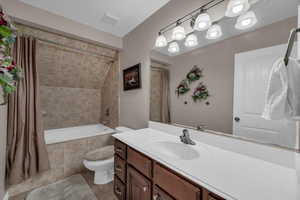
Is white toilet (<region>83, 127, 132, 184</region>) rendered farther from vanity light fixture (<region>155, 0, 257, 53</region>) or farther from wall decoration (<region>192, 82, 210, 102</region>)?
vanity light fixture (<region>155, 0, 257, 53</region>)

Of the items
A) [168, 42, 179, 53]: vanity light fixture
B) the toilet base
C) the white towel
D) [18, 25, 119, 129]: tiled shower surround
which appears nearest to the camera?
the white towel

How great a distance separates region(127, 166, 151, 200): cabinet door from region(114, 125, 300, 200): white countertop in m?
0.23

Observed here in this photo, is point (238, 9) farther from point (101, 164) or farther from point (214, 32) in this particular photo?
point (101, 164)

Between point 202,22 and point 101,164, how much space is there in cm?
203

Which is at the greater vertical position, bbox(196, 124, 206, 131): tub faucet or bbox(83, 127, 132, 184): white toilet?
bbox(196, 124, 206, 131): tub faucet

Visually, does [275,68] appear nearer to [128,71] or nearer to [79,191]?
[128,71]

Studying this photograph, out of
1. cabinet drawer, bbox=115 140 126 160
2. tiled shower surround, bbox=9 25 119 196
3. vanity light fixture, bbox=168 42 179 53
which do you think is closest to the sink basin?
cabinet drawer, bbox=115 140 126 160

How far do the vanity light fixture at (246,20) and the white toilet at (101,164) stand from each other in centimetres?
204

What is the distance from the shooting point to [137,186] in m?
1.00

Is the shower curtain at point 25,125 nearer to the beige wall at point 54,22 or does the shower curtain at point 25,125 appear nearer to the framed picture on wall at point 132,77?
the beige wall at point 54,22

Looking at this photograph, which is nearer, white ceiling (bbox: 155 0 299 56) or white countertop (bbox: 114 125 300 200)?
white countertop (bbox: 114 125 300 200)

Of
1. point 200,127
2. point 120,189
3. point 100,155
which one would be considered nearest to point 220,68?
point 200,127

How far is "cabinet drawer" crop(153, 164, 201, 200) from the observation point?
0.62 m

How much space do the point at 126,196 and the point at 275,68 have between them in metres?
1.51
